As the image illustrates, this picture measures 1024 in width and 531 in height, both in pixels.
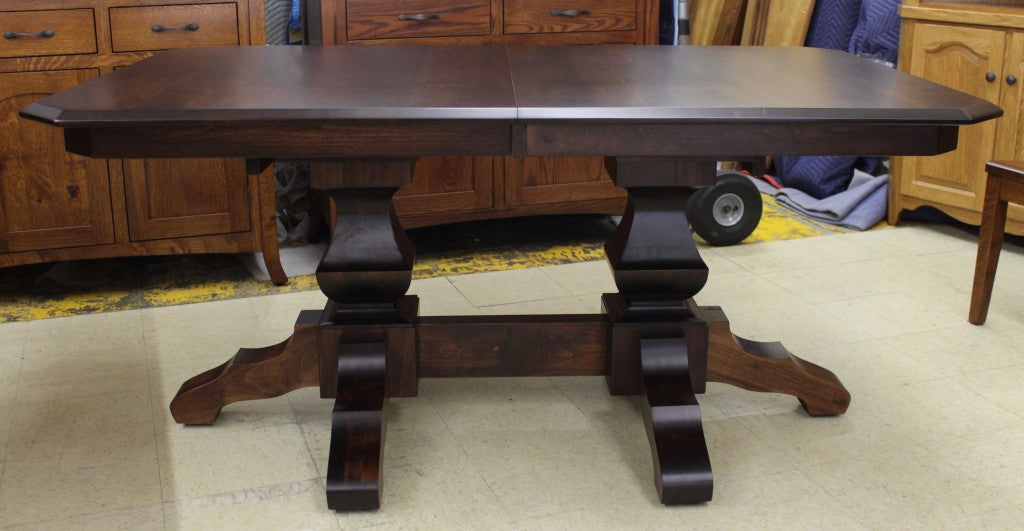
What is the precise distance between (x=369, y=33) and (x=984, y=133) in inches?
77.3

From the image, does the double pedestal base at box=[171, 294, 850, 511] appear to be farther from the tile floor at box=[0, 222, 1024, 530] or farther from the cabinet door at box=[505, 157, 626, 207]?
the cabinet door at box=[505, 157, 626, 207]

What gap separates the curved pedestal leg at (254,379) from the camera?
2162mm

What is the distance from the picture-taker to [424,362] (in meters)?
2.19

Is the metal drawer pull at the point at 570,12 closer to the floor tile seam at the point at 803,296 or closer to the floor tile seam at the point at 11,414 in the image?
the floor tile seam at the point at 803,296

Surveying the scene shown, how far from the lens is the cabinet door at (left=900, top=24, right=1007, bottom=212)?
3354mm

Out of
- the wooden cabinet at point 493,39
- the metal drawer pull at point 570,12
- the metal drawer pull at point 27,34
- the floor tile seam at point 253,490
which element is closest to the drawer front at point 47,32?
the metal drawer pull at point 27,34

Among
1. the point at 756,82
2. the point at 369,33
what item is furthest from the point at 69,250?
the point at 756,82

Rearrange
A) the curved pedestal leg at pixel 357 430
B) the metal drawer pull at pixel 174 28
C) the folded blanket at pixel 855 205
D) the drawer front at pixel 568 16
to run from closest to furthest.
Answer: the curved pedestal leg at pixel 357 430, the metal drawer pull at pixel 174 28, the drawer front at pixel 568 16, the folded blanket at pixel 855 205

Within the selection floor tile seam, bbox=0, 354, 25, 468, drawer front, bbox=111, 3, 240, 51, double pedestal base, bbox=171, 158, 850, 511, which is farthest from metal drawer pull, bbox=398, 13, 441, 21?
floor tile seam, bbox=0, 354, 25, 468

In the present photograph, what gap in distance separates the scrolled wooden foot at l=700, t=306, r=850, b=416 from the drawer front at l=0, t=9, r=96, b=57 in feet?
5.91

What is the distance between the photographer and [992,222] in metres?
2.75

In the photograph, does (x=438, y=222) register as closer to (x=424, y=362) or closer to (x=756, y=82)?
(x=424, y=362)

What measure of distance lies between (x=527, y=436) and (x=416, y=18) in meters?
1.47

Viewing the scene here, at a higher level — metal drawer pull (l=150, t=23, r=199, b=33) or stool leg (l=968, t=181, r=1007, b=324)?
metal drawer pull (l=150, t=23, r=199, b=33)
